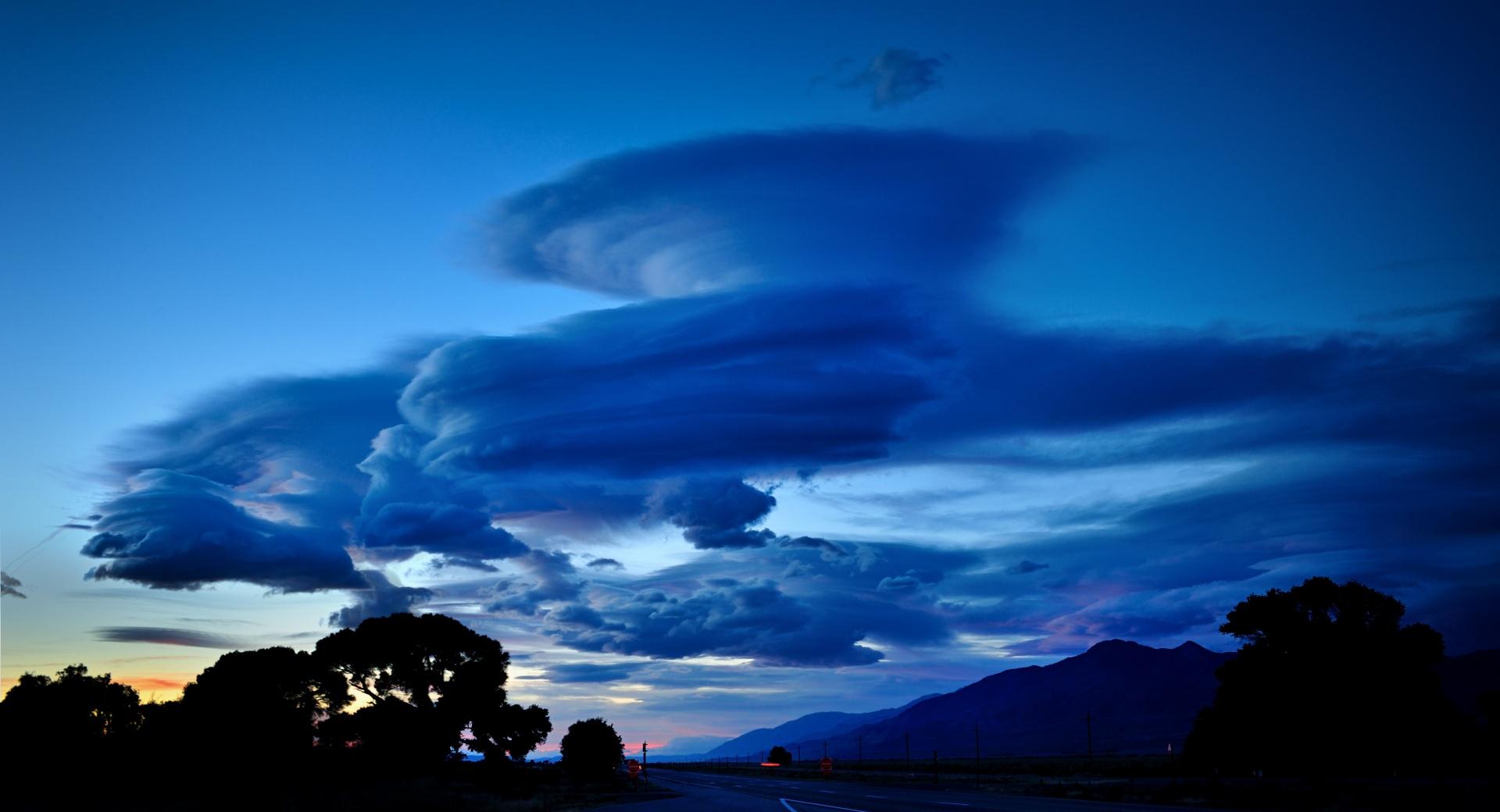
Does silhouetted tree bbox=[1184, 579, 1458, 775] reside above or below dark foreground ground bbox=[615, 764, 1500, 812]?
above

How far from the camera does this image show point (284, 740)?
7669 cm

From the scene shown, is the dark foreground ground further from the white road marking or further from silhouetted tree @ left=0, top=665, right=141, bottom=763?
silhouetted tree @ left=0, top=665, right=141, bottom=763

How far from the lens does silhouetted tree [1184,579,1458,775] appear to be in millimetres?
62000

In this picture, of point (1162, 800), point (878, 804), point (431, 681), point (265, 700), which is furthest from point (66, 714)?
point (1162, 800)

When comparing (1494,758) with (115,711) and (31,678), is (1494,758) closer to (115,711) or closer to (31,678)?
(115,711)

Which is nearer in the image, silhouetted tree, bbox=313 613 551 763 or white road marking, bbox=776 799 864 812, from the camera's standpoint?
white road marking, bbox=776 799 864 812

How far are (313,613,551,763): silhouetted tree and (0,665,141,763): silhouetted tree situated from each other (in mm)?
13764

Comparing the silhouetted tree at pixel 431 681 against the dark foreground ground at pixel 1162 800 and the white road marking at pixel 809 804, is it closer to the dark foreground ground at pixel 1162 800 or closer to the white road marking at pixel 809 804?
the dark foreground ground at pixel 1162 800

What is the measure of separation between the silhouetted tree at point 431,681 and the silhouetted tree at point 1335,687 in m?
55.1

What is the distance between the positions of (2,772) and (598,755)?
74551 mm

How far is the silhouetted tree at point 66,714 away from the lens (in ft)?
230

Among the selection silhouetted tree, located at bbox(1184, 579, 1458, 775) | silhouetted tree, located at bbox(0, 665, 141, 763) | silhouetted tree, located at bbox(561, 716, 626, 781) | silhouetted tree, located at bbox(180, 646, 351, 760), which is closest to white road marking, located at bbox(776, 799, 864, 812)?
silhouetted tree, located at bbox(1184, 579, 1458, 775)

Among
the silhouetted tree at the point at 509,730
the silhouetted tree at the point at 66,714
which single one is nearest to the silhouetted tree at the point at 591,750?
the silhouetted tree at the point at 509,730

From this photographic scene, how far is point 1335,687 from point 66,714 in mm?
82959
